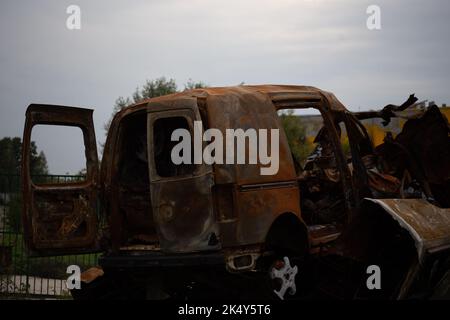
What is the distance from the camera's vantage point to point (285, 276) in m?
7.78

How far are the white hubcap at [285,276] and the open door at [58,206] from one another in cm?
201

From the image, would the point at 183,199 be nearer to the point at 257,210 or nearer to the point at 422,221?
the point at 257,210

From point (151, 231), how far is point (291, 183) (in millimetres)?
1919

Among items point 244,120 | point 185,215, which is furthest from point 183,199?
point 244,120

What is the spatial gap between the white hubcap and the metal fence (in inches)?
231

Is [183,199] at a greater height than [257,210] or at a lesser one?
greater

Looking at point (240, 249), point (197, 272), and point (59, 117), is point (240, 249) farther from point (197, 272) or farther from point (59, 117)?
point (59, 117)

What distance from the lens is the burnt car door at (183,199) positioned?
23.8 ft

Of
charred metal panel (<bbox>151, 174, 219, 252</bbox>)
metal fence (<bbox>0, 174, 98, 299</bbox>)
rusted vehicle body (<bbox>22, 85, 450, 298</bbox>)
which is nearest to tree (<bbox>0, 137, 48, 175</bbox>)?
metal fence (<bbox>0, 174, 98, 299</bbox>)

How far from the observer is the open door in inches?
311

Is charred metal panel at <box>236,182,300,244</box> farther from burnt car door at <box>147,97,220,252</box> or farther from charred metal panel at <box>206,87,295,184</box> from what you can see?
burnt car door at <box>147,97,220,252</box>

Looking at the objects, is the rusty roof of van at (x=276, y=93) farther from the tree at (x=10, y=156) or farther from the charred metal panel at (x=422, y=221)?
the tree at (x=10, y=156)

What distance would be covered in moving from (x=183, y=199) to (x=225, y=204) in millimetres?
423
